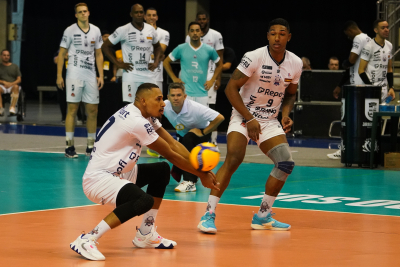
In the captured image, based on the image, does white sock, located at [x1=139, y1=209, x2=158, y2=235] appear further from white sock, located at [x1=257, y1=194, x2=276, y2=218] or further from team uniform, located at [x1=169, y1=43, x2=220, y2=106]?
team uniform, located at [x1=169, y1=43, x2=220, y2=106]

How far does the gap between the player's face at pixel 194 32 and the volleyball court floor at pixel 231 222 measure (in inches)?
94.9

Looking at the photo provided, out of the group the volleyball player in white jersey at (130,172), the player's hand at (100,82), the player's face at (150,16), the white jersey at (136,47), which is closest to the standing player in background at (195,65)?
the white jersey at (136,47)

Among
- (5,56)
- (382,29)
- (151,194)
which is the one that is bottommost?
(151,194)

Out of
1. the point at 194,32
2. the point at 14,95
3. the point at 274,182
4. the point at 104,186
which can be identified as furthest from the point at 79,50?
the point at 14,95

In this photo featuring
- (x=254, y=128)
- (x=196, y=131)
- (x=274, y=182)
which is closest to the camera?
(x=254, y=128)

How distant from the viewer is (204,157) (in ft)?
18.1

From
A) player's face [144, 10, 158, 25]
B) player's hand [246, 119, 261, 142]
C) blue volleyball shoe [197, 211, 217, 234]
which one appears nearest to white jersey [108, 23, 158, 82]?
player's face [144, 10, 158, 25]

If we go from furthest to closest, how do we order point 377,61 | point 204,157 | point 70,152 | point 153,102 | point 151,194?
1. point 70,152
2. point 377,61
3. point 151,194
4. point 153,102
5. point 204,157

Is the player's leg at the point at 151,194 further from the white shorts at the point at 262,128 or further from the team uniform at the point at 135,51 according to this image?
the team uniform at the point at 135,51

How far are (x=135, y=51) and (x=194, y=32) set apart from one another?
1067 mm

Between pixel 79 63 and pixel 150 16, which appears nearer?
pixel 79 63

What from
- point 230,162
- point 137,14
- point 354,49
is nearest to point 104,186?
point 230,162

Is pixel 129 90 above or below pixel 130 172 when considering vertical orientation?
above

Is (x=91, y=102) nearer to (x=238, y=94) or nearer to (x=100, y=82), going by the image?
(x=100, y=82)
